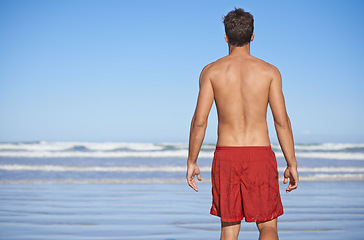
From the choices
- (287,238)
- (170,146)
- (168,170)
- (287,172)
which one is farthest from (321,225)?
(170,146)

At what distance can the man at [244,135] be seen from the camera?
326 cm

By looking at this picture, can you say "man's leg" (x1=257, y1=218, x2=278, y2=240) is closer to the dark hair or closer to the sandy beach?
the dark hair

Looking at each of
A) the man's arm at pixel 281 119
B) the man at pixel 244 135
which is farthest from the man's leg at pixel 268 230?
the man's arm at pixel 281 119

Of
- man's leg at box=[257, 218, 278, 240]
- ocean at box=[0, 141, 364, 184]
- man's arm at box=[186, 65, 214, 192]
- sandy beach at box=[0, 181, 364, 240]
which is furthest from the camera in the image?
ocean at box=[0, 141, 364, 184]

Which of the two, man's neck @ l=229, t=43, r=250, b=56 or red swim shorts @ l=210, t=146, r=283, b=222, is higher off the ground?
man's neck @ l=229, t=43, r=250, b=56

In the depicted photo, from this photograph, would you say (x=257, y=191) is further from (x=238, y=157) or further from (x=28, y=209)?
(x=28, y=209)

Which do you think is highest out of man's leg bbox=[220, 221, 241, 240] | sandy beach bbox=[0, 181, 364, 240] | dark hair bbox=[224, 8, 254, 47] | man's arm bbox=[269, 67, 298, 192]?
dark hair bbox=[224, 8, 254, 47]

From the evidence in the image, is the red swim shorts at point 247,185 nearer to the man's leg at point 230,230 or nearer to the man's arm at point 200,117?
the man's leg at point 230,230

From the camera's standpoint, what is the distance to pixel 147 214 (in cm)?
686

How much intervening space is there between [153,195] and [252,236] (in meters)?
3.77

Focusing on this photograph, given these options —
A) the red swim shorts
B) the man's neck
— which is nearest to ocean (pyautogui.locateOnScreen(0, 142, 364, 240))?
the red swim shorts

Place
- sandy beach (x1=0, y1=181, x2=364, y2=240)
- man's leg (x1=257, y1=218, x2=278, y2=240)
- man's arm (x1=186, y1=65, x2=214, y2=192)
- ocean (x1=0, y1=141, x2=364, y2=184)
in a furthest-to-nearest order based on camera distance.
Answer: ocean (x1=0, y1=141, x2=364, y2=184) → sandy beach (x1=0, y1=181, x2=364, y2=240) → man's arm (x1=186, y1=65, x2=214, y2=192) → man's leg (x1=257, y1=218, x2=278, y2=240)

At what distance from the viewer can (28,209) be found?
7.32 m

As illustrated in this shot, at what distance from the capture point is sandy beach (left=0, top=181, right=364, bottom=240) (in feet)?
18.4
